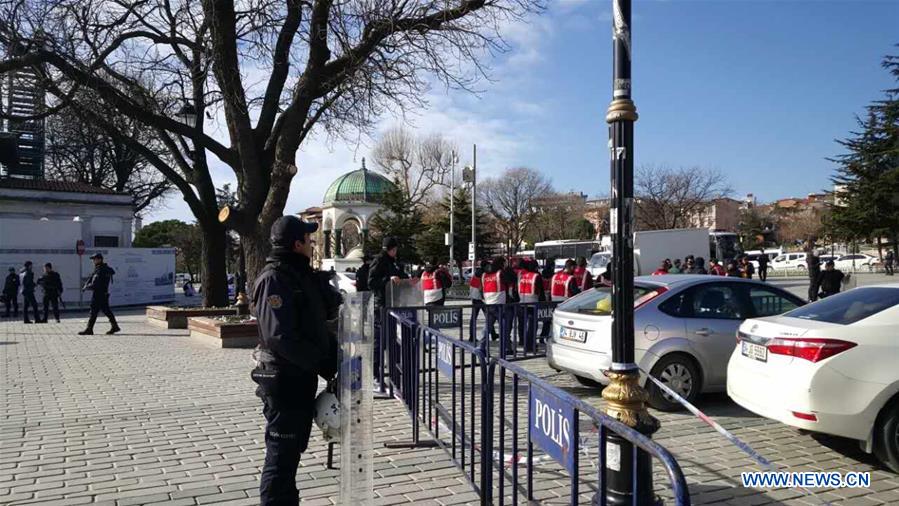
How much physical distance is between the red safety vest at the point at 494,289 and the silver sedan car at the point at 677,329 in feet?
16.1

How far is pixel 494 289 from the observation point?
13.2 meters

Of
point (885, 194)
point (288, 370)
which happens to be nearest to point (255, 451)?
point (288, 370)

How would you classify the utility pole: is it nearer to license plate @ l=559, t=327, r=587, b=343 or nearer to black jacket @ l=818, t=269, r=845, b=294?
license plate @ l=559, t=327, r=587, b=343

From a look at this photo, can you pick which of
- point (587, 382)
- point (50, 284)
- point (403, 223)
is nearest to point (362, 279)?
point (587, 382)

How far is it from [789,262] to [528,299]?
4897cm

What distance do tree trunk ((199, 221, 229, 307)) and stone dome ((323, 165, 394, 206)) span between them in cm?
3860

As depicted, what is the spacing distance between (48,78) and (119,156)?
114ft

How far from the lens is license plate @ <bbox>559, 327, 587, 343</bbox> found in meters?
7.77

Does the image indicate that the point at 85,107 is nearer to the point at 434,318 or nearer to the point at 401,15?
the point at 401,15

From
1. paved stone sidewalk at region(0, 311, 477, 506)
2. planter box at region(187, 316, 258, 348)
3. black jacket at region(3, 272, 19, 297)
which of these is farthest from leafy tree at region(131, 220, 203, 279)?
paved stone sidewalk at region(0, 311, 477, 506)

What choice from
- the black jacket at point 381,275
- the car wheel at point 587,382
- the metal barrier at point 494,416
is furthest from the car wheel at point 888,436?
the black jacket at point 381,275

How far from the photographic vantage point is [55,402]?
8203 mm

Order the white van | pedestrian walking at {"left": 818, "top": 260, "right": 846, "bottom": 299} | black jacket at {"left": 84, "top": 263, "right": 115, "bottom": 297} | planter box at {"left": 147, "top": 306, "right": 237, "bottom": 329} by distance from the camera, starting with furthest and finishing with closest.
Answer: the white van → planter box at {"left": 147, "top": 306, "right": 237, "bottom": 329} → pedestrian walking at {"left": 818, "top": 260, "right": 846, "bottom": 299} → black jacket at {"left": 84, "top": 263, "right": 115, "bottom": 297}

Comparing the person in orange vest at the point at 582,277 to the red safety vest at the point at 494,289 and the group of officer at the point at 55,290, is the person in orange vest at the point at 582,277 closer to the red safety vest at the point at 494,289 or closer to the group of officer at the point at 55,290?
the red safety vest at the point at 494,289
